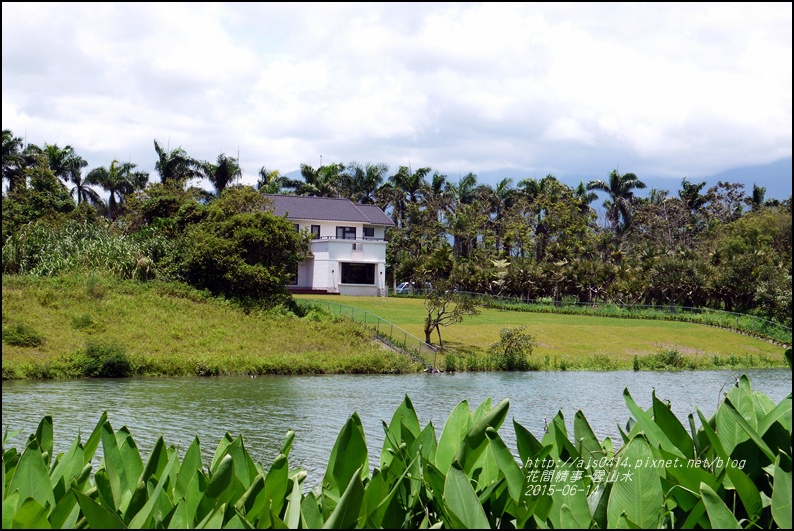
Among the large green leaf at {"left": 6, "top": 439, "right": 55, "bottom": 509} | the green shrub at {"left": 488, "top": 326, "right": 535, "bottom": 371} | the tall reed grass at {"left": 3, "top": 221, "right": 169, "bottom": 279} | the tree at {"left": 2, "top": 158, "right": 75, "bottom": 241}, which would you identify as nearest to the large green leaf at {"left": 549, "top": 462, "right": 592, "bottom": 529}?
the large green leaf at {"left": 6, "top": 439, "right": 55, "bottom": 509}

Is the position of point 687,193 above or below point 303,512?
above

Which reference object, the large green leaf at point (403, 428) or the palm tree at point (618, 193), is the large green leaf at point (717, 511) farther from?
the palm tree at point (618, 193)

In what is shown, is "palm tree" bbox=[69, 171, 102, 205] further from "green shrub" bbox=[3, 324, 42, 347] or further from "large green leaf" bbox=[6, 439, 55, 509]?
"large green leaf" bbox=[6, 439, 55, 509]

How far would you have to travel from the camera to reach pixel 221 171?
61.9 metres

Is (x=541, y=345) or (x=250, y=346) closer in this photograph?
(x=250, y=346)

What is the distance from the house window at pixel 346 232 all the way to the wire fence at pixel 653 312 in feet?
35.1

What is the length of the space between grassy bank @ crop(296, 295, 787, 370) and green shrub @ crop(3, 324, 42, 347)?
14.4 m

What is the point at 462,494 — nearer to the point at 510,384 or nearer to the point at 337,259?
the point at 510,384

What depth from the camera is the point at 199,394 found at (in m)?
21.9

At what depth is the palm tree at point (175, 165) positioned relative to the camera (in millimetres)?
60062

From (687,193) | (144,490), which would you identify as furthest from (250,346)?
(687,193)

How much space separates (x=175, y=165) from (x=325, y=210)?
1309 centimetres

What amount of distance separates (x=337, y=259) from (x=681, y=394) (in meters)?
31.6

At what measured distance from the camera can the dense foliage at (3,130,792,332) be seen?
35656 millimetres
